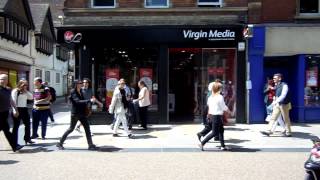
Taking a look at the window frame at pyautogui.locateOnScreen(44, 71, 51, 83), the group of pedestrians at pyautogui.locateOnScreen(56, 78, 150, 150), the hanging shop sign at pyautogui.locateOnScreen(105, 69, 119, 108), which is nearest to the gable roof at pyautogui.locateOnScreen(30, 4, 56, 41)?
the window frame at pyautogui.locateOnScreen(44, 71, 51, 83)

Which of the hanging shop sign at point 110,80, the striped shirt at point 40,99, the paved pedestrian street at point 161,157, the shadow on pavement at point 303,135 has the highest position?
the hanging shop sign at point 110,80

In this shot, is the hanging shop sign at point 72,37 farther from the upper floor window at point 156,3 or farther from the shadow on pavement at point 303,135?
the shadow on pavement at point 303,135

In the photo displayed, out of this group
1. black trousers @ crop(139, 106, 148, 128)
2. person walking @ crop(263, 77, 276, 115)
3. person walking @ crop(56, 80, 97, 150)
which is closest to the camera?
person walking @ crop(56, 80, 97, 150)

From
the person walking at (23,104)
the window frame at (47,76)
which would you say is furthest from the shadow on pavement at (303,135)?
the window frame at (47,76)

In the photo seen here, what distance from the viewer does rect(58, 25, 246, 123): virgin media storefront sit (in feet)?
54.3

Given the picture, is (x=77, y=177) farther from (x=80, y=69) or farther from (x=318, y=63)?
(x=318, y=63)

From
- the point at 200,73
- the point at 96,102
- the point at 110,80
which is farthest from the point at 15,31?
the point at 96,102

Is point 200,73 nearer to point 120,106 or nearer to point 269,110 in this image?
point 269,110

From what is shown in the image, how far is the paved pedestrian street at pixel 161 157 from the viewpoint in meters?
8.55

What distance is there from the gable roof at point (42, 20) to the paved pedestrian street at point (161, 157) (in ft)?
83.8

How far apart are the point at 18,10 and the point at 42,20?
6788 mm

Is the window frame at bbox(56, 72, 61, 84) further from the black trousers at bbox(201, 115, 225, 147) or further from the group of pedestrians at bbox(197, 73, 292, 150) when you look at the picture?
the black trousers at bbox(201, 115, 225, 147)

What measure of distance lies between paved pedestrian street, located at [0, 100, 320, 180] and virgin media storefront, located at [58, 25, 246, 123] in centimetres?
246

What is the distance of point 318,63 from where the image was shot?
55.5ft
